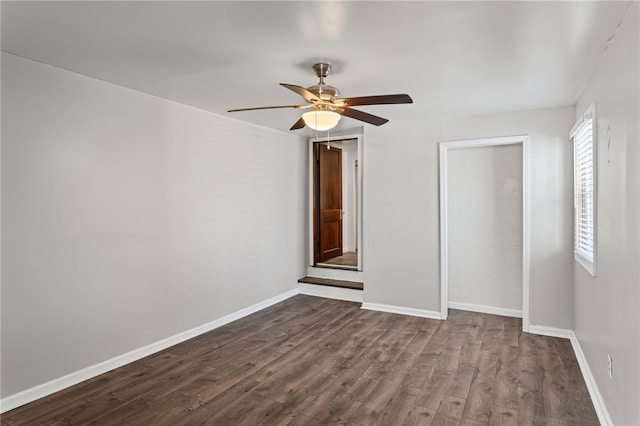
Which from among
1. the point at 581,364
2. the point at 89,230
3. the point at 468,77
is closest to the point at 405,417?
the point at 581,364

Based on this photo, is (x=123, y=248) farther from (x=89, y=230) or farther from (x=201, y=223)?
(x=201, y=223)

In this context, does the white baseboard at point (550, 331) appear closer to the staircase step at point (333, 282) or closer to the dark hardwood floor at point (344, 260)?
the staircase step at point (333, 282)

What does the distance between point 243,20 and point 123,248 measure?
226 centimetres

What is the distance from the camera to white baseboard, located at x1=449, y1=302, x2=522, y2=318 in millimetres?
4695

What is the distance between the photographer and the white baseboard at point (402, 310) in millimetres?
4676

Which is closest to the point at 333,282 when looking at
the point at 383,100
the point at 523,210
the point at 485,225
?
the point at 485,225

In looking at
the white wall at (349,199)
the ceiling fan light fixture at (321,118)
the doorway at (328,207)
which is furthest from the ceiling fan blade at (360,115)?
the white wall at (349,199)

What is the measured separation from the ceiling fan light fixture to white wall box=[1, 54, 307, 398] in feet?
5.61

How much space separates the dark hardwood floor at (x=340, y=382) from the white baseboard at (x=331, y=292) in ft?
3.28

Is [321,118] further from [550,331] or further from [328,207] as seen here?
[328,207]

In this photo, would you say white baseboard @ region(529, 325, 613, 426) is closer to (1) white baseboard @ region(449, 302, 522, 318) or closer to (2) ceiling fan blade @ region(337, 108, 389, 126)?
(1) white baseboard @ region(449, 302, 522, 318)

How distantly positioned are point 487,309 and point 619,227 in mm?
3043

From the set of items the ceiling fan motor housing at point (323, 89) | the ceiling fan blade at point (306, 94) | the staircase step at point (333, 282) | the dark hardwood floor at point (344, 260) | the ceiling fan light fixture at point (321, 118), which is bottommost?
the staircase step at point (333, 282)

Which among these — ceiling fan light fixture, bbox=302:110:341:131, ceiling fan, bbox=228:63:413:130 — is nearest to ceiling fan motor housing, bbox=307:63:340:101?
ceiling fan, bbox=228:63:413:130
